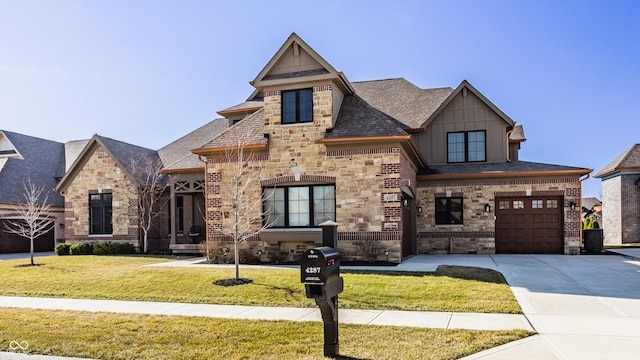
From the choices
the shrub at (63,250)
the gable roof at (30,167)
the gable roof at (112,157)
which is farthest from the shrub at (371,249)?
the gable roof at (30,167)

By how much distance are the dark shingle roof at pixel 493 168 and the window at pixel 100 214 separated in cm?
1606

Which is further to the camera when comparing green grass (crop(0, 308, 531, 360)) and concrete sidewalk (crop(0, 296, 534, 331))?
concrete sidewalk (crop(0, 296, 534, 331))

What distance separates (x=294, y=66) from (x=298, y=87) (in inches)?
32.3

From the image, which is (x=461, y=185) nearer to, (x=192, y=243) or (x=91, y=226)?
(x=192, y=243)

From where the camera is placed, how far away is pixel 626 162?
30672 mm

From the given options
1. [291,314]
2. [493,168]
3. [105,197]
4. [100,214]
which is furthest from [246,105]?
[291,314]

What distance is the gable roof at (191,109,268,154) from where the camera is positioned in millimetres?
17906

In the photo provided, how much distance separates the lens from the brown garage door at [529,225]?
67.8ft

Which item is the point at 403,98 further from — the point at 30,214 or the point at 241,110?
the point at 30,214

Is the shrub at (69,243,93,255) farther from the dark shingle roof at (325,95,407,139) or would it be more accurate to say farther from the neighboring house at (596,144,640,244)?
the neighboring house at (596,144,640,244)

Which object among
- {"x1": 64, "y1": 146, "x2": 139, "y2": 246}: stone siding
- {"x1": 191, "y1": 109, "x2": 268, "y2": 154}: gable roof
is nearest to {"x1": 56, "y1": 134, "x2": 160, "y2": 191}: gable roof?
{"x1": 64, "y1": 146, "x2": 139, "y2": 246}: stone siding

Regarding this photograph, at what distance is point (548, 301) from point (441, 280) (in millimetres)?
2910

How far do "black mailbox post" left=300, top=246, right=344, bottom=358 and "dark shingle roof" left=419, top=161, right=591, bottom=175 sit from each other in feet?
51.4

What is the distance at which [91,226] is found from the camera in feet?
83.3
